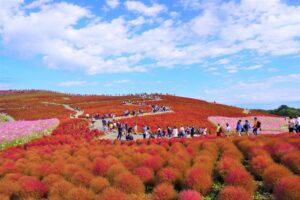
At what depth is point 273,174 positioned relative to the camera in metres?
9.28

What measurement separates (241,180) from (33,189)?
594 centimetres

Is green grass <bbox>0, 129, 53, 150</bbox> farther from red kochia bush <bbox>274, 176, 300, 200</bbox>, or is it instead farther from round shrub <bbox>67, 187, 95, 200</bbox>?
red kochia bush <bbox>274, 176, 300, 200</bbox>

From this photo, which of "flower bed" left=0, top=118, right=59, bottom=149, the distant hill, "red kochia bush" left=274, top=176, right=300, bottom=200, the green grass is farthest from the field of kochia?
the distant hill

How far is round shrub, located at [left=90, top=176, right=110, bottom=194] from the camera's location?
955 centimetres

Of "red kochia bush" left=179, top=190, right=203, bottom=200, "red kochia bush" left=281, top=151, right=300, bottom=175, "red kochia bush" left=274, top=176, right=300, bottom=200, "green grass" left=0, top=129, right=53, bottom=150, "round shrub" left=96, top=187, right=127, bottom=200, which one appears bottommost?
"green grass" left=0, top=129, right=53, bottom=150

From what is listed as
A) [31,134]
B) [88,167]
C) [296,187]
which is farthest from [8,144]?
[296,187]

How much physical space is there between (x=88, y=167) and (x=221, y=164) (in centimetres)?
464

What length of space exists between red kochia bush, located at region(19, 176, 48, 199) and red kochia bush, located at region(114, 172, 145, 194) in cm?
234

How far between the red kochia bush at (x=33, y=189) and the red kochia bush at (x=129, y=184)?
92.1 inches

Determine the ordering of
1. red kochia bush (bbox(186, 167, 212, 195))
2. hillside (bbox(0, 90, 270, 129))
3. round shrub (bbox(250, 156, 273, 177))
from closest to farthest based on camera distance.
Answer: red kochia bush (bbox(186, 167, 212, 195))
round shrub (bbox(250, 156, 273, 177))
hillside (bbox(0, 90, 270, 129))

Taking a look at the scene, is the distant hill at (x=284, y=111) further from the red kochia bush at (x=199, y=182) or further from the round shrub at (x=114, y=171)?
the red kochia bush at (x=199, y=182)

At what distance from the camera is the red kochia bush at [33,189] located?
33.3 ft

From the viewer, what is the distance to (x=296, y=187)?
25.0ft

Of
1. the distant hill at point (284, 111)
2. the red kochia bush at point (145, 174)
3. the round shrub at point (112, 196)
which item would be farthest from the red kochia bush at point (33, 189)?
the distant hill at point (284, 111)
